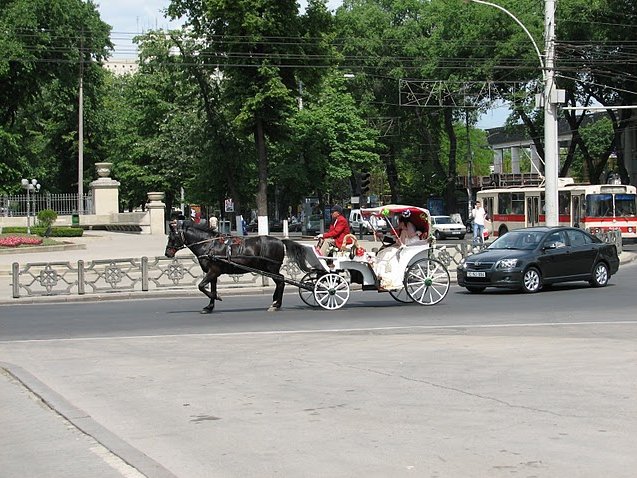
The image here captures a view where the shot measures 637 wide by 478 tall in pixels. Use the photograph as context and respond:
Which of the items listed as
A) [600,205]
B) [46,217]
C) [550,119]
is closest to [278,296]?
[550,119]

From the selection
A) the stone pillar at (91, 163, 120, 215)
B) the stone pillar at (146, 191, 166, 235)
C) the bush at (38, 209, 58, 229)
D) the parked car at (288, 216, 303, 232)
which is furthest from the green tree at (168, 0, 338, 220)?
the parked car at (288, 216, 303, 232)

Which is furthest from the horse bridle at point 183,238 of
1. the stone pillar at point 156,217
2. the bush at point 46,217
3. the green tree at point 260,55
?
the stone pillar at point 156,217

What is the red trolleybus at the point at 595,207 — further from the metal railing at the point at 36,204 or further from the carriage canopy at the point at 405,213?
the metal railing at the point at 36,204

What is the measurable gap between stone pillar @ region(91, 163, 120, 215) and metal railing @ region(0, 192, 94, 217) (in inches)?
36.8

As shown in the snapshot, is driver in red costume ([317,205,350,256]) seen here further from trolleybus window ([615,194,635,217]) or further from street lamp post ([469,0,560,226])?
trolleybus window ([615,194,635,217])

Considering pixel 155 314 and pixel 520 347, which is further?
pixel 155 314

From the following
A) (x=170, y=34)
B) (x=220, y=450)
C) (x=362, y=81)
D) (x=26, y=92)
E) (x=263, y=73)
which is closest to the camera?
(x=220, y=450)

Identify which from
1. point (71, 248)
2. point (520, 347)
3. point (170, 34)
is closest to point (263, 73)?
point (170, 34)

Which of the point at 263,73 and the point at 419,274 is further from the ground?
the point at 263,73

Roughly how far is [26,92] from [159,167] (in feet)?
66.5

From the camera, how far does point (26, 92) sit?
6250cm

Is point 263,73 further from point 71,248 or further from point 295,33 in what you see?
point 71,248

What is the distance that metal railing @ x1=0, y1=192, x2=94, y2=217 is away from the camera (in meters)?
63.2

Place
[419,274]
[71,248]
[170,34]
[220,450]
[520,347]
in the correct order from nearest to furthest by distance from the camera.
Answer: [220,450]
[520,347]
[419,274]
[71,248]
[170,34]
